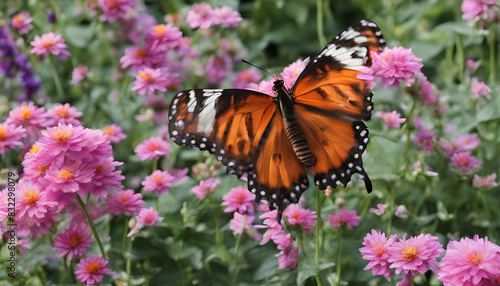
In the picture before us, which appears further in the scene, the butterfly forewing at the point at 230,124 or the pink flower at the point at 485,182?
the pink flower at the point at 485,182

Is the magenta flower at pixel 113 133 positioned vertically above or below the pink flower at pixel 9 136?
below

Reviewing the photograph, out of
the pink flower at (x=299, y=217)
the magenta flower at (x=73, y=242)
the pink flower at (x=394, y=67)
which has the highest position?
the pink flower at (x=394, y=67)

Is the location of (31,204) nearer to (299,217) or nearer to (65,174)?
(65,174)

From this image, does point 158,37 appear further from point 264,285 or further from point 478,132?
point 478,132

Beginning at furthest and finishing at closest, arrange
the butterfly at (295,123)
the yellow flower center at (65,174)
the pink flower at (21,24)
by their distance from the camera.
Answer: the pink flower at (21,24) < the butterfly at (295,123) < the yellow flower center at (65,174)

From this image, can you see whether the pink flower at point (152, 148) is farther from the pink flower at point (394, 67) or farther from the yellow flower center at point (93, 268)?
the pink flower at point (394, 67)

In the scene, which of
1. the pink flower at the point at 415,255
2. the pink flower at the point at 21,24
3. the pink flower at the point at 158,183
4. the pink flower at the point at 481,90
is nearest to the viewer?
the pink flower at the point at 415,255

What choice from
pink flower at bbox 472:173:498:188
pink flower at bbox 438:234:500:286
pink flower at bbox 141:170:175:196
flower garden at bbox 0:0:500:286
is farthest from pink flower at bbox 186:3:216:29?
pink flower at bbox 438:234:500:286

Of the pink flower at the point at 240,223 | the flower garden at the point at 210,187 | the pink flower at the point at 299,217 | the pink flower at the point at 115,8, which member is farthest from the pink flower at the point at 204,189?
the pink flower at the point at 115,8

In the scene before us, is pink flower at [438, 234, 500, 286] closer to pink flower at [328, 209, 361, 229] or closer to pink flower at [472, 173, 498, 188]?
pink flower at [328, 209, 361, 229]
